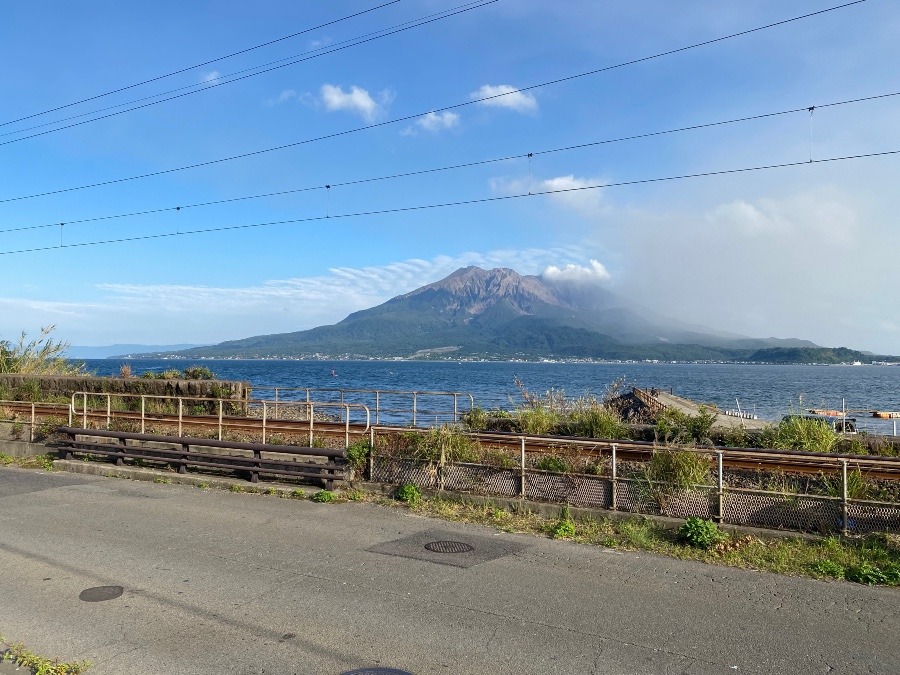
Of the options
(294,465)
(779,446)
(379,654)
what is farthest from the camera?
(779,446)

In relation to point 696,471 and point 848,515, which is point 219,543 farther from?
point 848,515

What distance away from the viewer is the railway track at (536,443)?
11336 mm

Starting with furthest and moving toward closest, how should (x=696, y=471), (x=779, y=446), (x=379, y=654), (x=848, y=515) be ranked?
(x=779, y=446) → (x=696, y=471) → (x=848, y=515) → (x=379, y=654)

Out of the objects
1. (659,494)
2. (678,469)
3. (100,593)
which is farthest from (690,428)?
(100,593)

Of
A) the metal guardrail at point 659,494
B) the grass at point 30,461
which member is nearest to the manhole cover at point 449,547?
the metal guardrail at point 659,494

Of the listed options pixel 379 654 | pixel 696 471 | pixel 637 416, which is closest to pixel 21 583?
pixel 379 654

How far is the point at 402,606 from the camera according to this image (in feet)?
23.2

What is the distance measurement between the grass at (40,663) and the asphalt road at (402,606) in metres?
0.13

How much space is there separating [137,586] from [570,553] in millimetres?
5012

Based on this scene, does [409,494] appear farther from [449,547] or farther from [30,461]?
[30,461]

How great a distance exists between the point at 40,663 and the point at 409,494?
688 cm

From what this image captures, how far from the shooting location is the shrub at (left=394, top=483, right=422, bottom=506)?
469 inches

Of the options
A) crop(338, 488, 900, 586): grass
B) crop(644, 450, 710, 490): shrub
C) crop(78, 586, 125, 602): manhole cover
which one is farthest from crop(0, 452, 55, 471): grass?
crop(644, 450, 710, 490): shrub

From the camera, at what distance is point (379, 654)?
5855 mm
